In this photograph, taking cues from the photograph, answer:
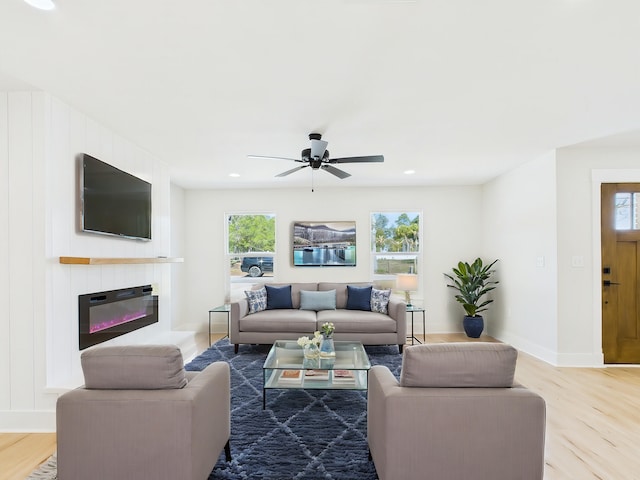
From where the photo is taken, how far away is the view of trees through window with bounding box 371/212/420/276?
625 cm

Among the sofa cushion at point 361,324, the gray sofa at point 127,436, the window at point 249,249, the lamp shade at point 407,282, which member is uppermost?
the window at point 249,249

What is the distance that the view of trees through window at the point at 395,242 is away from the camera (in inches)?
246

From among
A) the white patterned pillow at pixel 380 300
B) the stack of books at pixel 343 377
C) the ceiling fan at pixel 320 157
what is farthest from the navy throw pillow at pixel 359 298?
the ceiling fan at pixel 320 157

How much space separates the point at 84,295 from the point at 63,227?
585mm

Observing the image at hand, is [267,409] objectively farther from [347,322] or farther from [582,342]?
[582,342]

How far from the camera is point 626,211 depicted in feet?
13.7

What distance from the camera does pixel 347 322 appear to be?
183 inches

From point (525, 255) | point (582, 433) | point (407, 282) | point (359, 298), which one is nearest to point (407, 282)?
point (407, 282)

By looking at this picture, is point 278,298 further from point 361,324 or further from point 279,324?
point 361,324

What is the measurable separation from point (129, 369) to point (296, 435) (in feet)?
4.37

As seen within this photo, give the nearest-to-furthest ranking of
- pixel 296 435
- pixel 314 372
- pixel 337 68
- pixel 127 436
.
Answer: pixel 127 436, pixel 337 68, pixel 296 435, pixel 314 372

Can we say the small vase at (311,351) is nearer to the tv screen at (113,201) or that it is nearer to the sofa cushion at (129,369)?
the sofa cushion at (129,369)

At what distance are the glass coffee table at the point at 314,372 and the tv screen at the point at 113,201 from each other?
6.20 feet

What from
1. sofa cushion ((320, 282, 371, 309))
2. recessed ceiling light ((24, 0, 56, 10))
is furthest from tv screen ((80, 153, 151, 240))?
sofa cushion ((320, 282, 371, 309))
